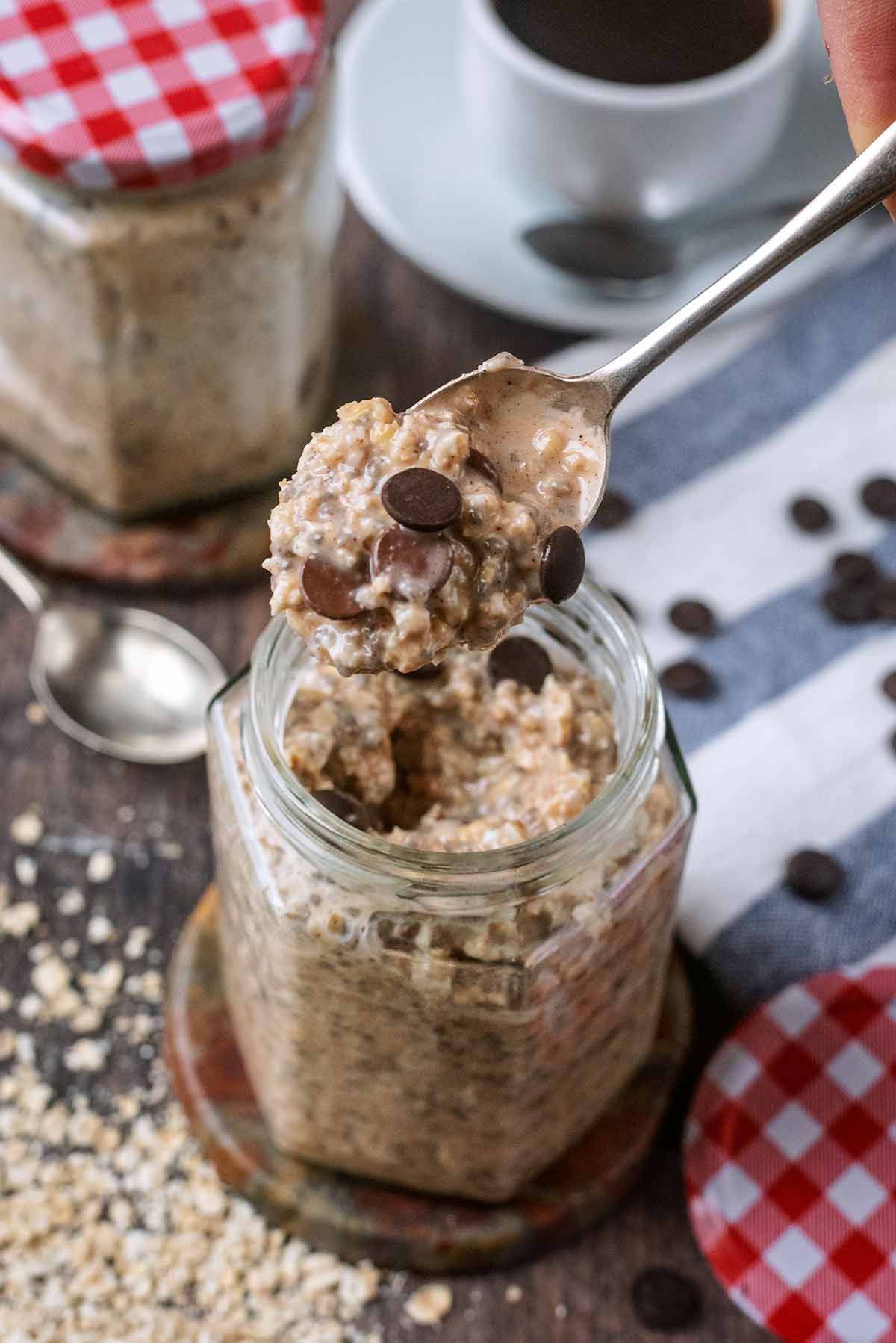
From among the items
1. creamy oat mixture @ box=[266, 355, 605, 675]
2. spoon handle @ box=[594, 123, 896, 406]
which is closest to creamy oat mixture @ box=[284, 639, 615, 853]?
creamy oat mixture @ box=[266, 355, 605, 675]

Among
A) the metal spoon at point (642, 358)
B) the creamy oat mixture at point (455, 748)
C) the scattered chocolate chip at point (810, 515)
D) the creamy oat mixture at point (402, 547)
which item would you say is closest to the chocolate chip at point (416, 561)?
the creamy oat mixture at point (402, 547)

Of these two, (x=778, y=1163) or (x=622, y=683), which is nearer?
(x=622, y=683)

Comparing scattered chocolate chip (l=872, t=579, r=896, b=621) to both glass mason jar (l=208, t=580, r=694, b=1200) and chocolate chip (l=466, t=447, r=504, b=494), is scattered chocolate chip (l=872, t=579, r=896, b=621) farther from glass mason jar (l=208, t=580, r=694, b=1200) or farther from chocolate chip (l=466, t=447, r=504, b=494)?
chocolate chip (l=466, t=447, r=504, b=494)

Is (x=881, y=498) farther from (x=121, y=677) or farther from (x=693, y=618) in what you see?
(x=121, y=677)

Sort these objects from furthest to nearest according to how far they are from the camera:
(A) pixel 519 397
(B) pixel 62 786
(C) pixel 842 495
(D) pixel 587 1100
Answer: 1. (C) pixel 842 495
2. (B) pixel 62 786
3. (D) pixel 587 1100
4. (A) pixel 519 397

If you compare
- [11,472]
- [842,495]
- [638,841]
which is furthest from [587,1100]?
[11,472]

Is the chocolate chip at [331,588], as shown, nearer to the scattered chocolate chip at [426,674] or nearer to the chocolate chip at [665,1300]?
the scattered chocolate chip at [426,674]

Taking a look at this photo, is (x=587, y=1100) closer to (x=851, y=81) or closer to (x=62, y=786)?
(x=62, y=786)
